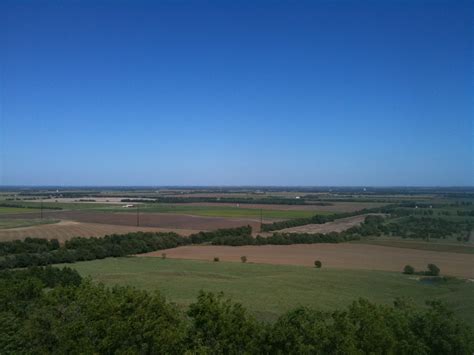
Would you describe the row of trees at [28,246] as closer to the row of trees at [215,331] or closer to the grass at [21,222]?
the grass at [21,222]

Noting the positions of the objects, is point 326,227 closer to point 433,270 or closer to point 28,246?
point 433,270

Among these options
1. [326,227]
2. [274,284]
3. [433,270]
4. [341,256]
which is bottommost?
[274,284]

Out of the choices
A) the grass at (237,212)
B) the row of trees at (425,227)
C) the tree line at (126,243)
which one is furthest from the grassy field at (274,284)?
the grass at (237,212)

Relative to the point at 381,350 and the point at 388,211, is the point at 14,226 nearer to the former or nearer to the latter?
the point at 381,350

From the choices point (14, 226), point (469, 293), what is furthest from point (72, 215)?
point (469, 293)

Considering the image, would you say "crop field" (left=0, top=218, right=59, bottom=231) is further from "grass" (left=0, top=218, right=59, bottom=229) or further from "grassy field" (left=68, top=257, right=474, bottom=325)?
"grassy field" (left=68, top=257, right=474, bottom=325)

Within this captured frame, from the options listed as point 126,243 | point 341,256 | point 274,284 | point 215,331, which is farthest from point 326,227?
point 215,331
